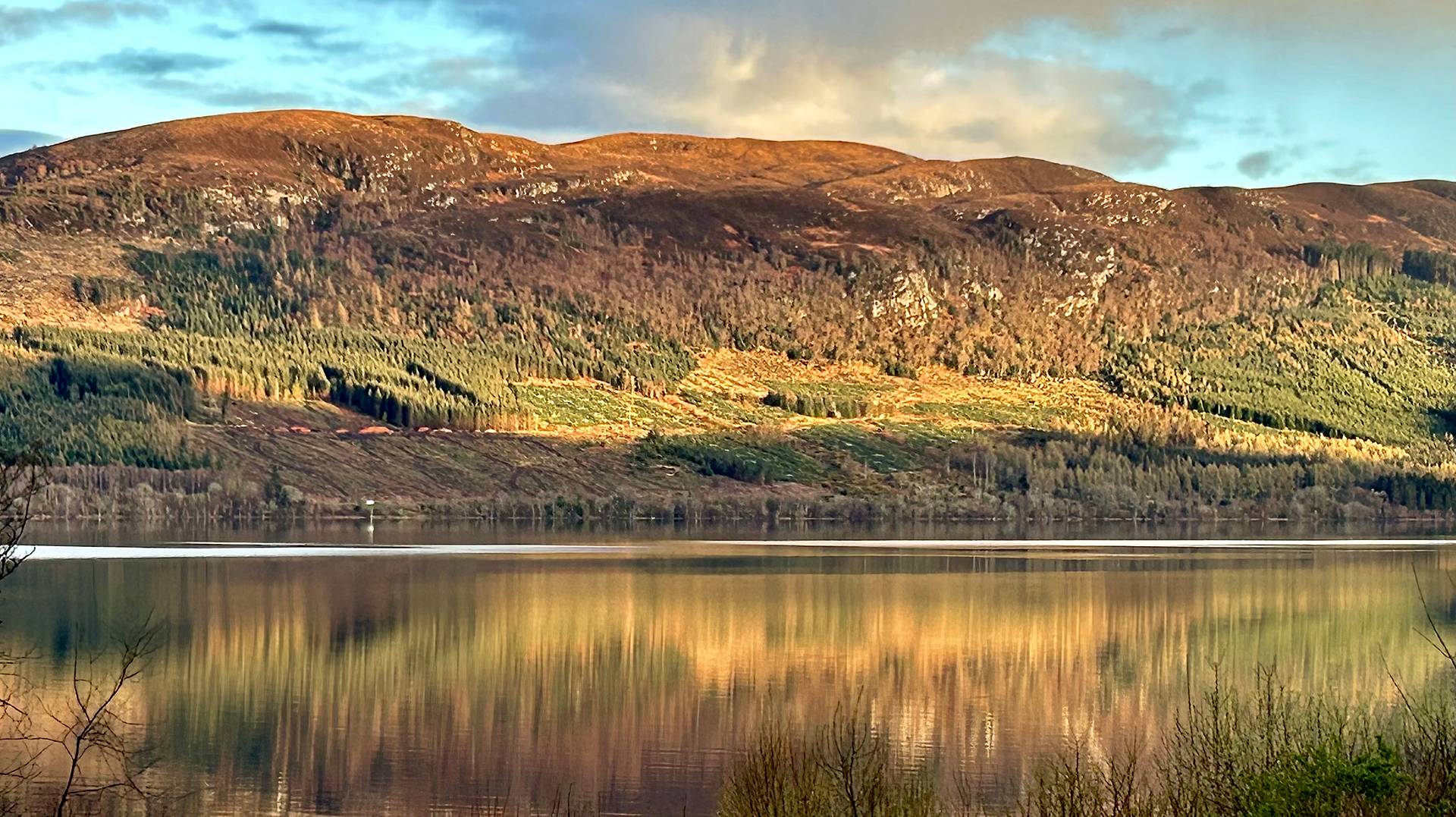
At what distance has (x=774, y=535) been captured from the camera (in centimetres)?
16138

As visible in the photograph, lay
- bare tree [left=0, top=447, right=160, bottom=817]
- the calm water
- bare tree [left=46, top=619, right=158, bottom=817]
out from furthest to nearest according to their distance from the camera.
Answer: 1. the calm water
2. bare tree [left=46, top=619, right=158, bottom=817]
3. bare tree [left=0, top=447, right=160, bottom=817]

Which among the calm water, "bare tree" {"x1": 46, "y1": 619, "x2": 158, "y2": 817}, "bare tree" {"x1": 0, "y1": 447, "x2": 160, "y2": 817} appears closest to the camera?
"bare tree" {"x1": 0, "y1": 447, "x2": 160, "y2": 817}

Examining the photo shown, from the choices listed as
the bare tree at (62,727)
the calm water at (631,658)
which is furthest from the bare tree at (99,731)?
the calm water at (631,658)

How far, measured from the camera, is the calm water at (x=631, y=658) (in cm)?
3597

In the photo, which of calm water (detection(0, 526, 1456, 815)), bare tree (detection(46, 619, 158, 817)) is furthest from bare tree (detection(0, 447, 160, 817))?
calm water (detection(0, 526, 1456, 815))

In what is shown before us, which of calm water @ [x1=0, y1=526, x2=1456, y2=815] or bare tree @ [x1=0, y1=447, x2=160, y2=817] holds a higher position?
bare tree @ [x1=0, y1=447, x2=160, y2=817]

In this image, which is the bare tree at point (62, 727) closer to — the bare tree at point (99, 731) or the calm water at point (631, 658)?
the bare tree at point (99, 731)

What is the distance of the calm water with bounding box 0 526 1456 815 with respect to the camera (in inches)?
1416

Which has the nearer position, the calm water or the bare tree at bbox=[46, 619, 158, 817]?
the bare tree at bbox=[46, 619, 158, 817]

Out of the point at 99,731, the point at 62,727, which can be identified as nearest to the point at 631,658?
the point at 62,727

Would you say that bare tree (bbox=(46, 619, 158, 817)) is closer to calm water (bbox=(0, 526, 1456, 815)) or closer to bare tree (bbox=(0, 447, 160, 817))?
bare tree (bbox=(0, 447, 160, 817))

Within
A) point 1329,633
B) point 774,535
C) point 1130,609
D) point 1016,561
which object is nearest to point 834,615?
point 1130,609

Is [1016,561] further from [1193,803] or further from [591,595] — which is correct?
[1193,803]

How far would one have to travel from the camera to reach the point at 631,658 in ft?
175
